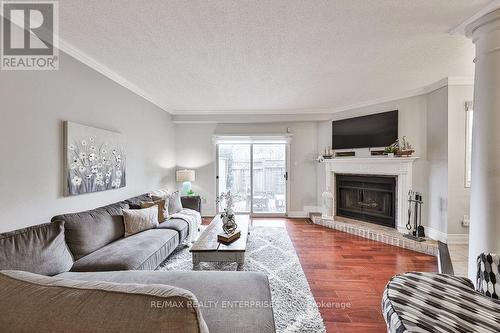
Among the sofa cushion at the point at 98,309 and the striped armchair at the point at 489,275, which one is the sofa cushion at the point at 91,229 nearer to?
the sofa cushion at the point at 98,309

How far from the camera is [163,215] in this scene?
3.32m

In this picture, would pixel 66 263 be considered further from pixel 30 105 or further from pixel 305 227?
pixel 305 227

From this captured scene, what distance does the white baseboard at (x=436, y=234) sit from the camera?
3307 mm

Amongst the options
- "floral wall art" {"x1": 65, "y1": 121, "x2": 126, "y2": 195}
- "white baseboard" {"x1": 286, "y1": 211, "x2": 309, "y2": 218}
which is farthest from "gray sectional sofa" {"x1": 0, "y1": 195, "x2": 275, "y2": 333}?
"white baseboard" {"x1": 286, "y1": 211, "x2": 309, "y2": 218}

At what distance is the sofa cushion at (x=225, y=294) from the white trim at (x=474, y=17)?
9.47 ft

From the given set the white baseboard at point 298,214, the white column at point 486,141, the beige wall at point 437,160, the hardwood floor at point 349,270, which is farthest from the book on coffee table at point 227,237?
the beige wall at point 437,160

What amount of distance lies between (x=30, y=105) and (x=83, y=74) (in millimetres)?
809

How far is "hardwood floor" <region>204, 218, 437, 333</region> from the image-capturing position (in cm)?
192

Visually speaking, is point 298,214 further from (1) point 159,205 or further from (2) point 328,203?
(1) point 159,205

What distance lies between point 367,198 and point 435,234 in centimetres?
119

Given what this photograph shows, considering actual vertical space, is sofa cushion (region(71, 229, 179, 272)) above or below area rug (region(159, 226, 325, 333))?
above

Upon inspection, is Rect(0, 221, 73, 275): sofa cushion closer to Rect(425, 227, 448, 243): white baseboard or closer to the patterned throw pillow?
the patterned throw pillow

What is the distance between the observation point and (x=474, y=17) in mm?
1875

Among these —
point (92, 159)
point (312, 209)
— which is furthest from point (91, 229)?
point (312, 209)
